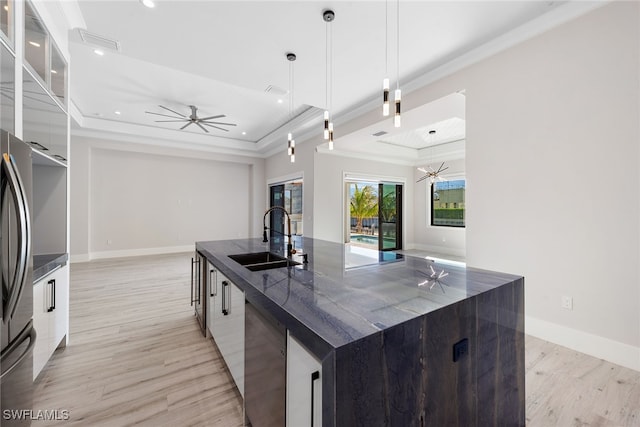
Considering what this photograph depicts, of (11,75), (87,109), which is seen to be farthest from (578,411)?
(87,109)

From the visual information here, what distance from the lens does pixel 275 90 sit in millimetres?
3918

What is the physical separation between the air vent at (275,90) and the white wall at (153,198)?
162 inches

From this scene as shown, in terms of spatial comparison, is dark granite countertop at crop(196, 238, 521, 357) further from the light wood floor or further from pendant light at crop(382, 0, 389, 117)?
pendant light at crop(382, 0, 389, 117)

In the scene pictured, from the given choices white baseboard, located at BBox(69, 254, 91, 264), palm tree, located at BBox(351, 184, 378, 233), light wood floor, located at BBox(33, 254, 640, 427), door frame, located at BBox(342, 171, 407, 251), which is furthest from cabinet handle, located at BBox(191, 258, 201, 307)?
palm tree, located at BBox(351, 184, 378, 233)

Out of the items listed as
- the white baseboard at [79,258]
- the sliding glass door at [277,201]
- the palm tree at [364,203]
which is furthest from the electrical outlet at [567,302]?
the white baseboard at [79,258]

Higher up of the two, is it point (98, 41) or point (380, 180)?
point (98, 41)

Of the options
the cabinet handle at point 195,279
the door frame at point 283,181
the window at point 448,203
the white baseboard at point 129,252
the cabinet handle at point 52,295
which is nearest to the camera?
the cabinet handle at point 52,295

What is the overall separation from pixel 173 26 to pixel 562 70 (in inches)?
144

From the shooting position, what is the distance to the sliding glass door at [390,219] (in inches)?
307

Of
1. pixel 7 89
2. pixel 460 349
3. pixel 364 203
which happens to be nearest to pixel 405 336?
pixel 460 349

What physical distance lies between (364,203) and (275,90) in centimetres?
669

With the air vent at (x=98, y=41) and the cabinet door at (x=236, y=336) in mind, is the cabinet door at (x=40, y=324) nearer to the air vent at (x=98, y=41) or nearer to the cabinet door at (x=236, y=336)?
the cabinet door at (x=236, y=336)

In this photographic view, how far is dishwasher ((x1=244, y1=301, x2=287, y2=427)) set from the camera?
108cm

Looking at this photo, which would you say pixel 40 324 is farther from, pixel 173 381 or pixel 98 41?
pixel 98 41
